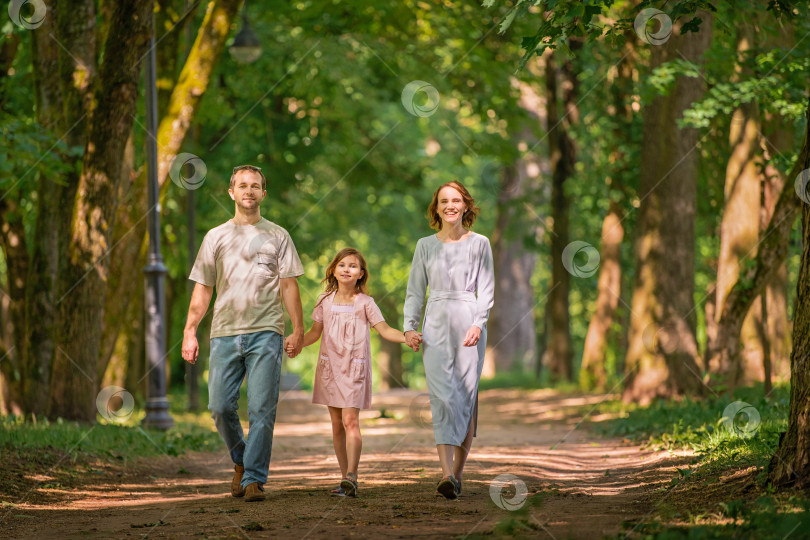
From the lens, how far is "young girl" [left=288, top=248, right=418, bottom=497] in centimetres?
727

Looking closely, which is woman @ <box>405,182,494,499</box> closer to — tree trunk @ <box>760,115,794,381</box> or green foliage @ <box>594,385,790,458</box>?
green foliage @ <box>594,385,790,458</box>

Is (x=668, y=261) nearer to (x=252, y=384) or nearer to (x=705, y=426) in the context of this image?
(x=705, y=426)

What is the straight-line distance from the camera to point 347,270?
7344mm

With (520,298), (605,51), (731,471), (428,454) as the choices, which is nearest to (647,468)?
(731,471)

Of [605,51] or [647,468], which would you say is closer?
[647,468]

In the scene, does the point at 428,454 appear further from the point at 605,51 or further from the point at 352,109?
the point at 352,109

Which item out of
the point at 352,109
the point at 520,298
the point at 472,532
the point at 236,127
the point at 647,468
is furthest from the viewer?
the point at 520,298

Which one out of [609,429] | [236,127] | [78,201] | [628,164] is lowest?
[609,429]

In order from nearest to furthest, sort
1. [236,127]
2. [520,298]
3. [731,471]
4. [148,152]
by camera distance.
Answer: [731,471], [148,152], [236,127], [520,298]

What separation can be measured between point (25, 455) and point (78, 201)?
3.71 meters

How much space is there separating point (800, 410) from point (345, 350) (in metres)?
2.98

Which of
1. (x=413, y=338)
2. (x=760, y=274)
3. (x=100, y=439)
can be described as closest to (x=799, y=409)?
(x=413, y=338)

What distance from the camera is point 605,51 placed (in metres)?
20.2

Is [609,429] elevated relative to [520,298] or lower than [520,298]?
lower
